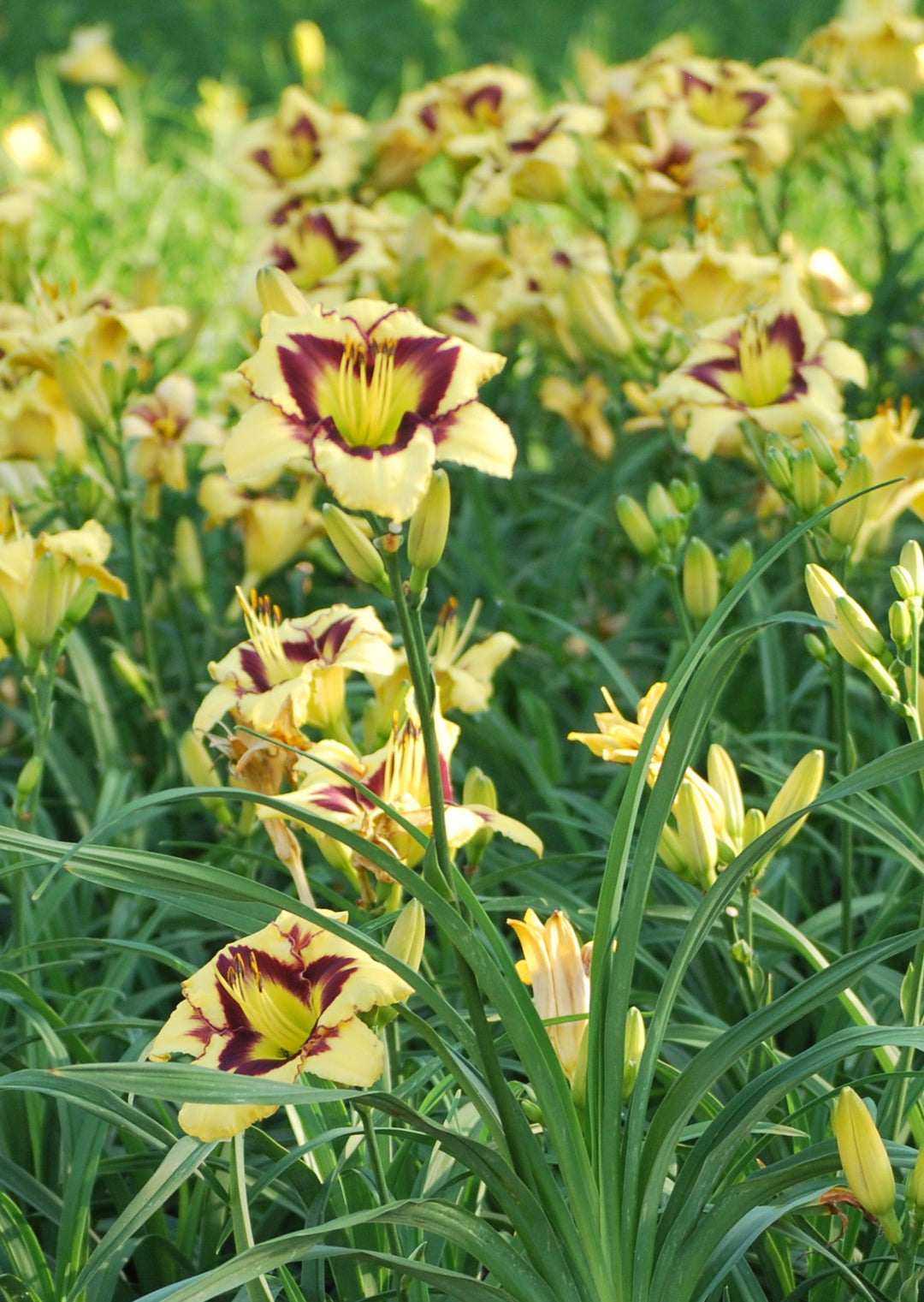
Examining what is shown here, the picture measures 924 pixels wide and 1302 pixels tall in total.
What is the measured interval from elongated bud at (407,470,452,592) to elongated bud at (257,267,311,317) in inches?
10.2

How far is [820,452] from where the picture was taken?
4.91 ft

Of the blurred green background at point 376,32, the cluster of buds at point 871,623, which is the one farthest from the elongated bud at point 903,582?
the blurred green background at point 376,32

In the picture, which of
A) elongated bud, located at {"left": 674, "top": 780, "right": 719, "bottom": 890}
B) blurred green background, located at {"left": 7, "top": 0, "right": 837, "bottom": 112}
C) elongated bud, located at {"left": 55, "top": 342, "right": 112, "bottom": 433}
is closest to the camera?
elongated bud, located at {"left": 674, "top": 780, "right": 719, "bottom": 890}

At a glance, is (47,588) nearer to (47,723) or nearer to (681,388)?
(47,723)

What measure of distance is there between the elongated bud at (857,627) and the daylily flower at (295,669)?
0.41 meters

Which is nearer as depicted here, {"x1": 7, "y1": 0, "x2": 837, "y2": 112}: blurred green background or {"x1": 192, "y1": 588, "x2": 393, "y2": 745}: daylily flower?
{"x1": 192, "y1": 588, "x2": 393, "y2": 745}: daylily flower

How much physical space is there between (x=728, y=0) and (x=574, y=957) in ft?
22.3

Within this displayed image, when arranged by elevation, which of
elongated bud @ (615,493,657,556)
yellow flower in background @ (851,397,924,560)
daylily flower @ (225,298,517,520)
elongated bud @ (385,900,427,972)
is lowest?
yellow flower in background @ (851,397,924,560)

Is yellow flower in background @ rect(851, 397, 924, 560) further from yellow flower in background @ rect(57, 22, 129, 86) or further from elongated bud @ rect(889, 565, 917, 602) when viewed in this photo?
yellow flower in background @ rect(57, 22, 129, 86)

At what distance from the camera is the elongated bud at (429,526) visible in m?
1.10

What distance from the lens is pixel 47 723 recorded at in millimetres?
1591

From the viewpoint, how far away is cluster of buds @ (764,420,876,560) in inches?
55.4

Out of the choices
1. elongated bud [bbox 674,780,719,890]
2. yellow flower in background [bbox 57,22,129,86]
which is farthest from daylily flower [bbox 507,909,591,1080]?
yellow flower in background [bbox 57,22,129,86]

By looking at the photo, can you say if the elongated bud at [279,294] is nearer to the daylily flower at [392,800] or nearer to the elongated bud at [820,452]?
the daylily flower at [392,800]
